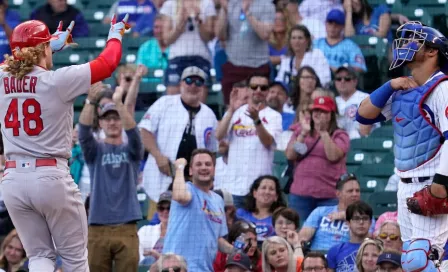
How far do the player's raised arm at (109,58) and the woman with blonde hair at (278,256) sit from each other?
2171mm

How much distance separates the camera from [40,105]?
19.2ft

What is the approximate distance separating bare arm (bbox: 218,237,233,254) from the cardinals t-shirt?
1.19 meters

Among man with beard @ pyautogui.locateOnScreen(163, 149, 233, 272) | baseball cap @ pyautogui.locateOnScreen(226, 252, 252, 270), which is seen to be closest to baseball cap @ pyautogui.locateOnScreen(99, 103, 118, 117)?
man with beard @ pyautogui.locateOnScreen(163, 149, 233, 272)

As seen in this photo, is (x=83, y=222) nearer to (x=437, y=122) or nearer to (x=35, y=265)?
(x=35, y=265)

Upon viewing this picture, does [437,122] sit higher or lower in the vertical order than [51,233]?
higher

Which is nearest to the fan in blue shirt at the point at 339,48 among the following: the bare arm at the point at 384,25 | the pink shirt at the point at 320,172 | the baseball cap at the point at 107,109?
the bare arm at the point at 384,25

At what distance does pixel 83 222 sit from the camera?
6.01 meters

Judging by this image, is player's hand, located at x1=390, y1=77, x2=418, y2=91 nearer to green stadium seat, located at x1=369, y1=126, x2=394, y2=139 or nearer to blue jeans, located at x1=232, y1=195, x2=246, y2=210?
blue jeans, located at x1=232, y1=195, x2=246, y2=210

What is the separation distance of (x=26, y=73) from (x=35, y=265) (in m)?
0.99

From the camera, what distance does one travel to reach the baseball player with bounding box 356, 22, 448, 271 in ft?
19.4

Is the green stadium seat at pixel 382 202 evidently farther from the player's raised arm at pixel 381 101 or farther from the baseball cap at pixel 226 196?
the player's raised arm at pixel 381 101

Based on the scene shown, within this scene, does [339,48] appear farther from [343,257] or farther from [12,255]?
[12,255]

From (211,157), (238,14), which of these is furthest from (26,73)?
(238,14)

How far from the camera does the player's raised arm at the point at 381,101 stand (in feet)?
20.0
